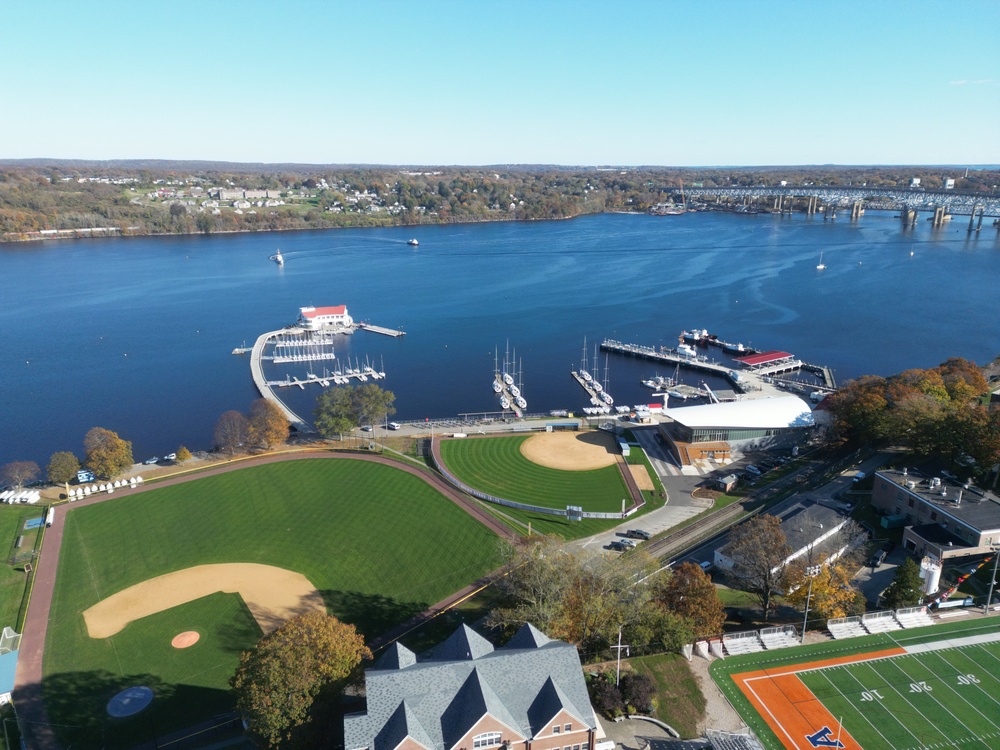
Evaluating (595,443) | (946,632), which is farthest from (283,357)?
(946,632)

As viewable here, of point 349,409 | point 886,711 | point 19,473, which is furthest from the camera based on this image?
point 349,409

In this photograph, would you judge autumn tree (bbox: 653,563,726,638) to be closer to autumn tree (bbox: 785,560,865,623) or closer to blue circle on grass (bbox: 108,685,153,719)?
autumn tree (bbox: 785,560,865,623)

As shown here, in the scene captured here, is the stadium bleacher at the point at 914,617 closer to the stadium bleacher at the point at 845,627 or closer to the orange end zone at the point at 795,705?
the stadium bleacher at the point at 845,627

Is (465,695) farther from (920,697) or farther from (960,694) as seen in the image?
(960,694)

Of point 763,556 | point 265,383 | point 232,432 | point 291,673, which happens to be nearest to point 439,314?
point 265,383

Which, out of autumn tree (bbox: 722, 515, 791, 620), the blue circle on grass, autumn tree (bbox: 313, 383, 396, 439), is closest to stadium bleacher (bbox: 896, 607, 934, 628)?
autumn tree (bbox: 722, 515, 791, 620)

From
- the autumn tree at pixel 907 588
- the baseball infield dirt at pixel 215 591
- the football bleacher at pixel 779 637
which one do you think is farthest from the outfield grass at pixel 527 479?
the autumn tree at pixel 907 588

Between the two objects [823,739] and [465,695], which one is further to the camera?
[823,739]
